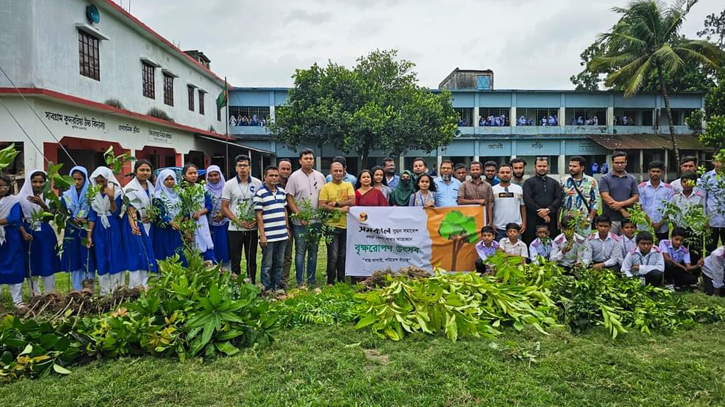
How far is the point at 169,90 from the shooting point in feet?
67.1

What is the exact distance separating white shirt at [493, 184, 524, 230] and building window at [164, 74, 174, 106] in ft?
57.5

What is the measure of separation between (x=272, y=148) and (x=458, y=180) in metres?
25.9

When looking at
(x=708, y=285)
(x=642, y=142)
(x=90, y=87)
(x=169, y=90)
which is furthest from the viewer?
(x=642, y=142)

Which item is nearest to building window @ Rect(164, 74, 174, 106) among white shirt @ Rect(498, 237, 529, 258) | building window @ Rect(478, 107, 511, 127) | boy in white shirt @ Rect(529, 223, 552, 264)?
white shirt @ Rect(498, 237, 529, 258)

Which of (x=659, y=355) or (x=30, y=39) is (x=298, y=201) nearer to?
(x=659, y=355)

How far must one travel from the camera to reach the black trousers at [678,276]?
19.4 feet

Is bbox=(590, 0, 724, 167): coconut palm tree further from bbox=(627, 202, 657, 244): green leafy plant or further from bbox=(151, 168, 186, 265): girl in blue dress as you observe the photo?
bbox=(151, 168, 186, 265): girl in blue dress

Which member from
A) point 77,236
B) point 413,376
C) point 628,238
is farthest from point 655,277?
point 77,236

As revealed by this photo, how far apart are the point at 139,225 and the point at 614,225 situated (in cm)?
629

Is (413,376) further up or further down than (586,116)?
further down

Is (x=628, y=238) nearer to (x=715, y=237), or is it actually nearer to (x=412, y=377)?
(x=715, y=237)

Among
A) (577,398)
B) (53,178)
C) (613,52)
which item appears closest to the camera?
(577,398)

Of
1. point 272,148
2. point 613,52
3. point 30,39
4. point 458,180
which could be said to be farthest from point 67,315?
point 613,52

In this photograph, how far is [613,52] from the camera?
2881cm
